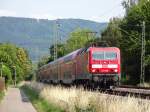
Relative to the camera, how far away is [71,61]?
47.5m

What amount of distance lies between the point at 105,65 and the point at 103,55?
818mm

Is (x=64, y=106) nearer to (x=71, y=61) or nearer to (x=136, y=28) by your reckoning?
(x=71, y=61)

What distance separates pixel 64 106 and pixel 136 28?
50.7 meters

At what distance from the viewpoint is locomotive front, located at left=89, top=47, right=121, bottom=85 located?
126ft

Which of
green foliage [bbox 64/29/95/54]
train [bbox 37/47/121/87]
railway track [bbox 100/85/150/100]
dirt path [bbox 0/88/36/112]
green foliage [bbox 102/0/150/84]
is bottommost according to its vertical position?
dirt path [bbox 0/88/36/112]

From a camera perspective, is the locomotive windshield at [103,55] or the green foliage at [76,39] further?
the green foliage at [76,39]

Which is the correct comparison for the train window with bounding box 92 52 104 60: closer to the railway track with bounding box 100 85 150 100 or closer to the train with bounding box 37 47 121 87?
the train with bounding box 37 47 121 87

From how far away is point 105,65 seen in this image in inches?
1535

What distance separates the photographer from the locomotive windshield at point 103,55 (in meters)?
39.2

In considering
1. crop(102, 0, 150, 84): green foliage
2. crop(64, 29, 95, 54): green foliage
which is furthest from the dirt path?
crop(64, 29, 95, 54): green foliage

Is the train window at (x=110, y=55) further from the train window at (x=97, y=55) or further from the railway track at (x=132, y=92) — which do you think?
the railway track at (x=132, y=92)

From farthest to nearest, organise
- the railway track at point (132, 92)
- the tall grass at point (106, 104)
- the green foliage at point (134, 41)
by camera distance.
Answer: the green foliage at point (134, 41) < the railway track at point (132, 92) < the tall grass at point (106, 104)

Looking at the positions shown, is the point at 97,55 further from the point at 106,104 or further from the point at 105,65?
the point at 106,104

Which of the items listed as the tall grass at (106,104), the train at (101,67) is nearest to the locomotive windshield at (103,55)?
the train at (101,67)
